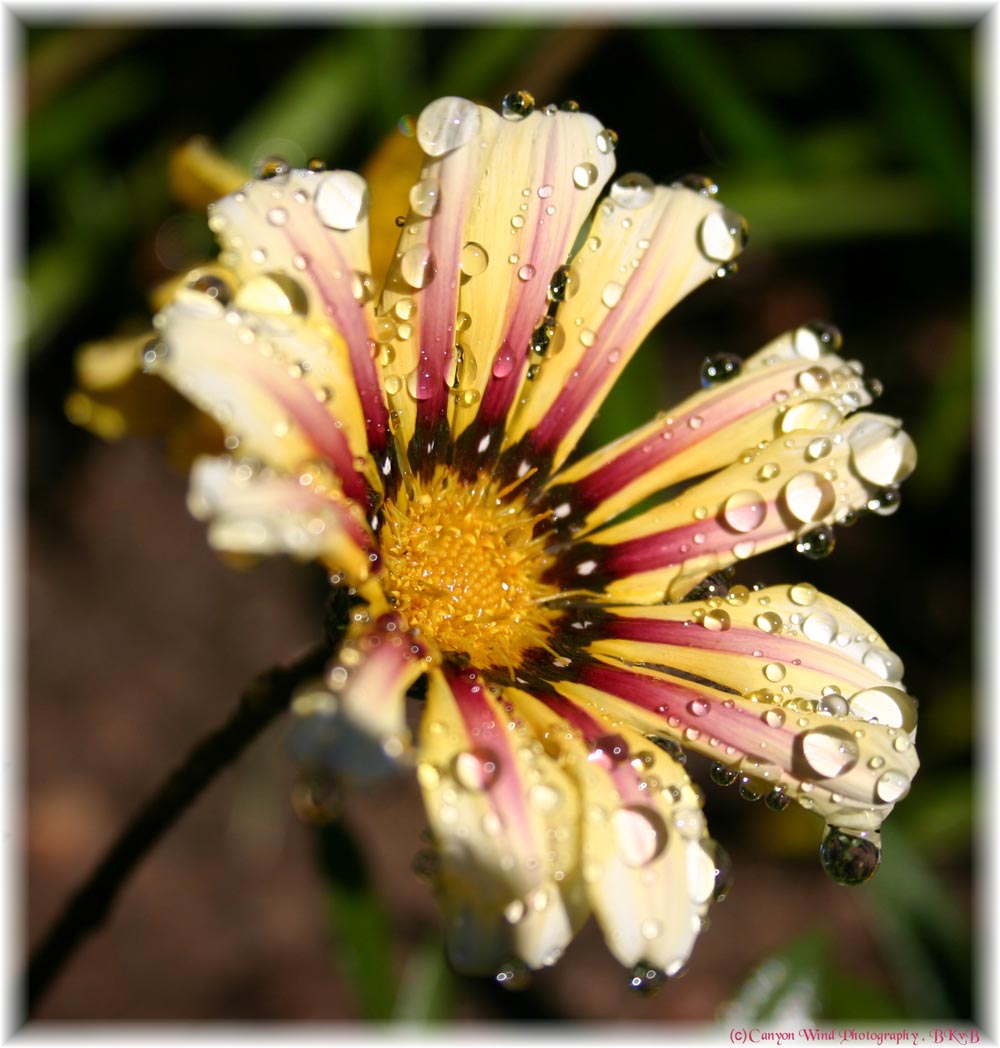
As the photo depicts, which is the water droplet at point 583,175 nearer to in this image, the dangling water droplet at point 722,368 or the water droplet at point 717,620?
the dangling water droplet at point 722,368

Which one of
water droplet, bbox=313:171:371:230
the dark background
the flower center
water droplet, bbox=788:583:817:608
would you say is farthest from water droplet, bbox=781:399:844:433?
the dark background

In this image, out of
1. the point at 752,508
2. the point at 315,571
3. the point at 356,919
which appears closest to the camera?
the point at 752,508

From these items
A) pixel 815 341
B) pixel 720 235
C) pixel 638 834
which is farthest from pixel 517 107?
pixel 638 834

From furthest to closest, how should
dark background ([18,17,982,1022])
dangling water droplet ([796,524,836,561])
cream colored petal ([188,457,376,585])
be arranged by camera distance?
dark background ([18,17,982,1022])
dangling water droplet ([796,524,836,561])
cream colored petal ([188,457,376,585])

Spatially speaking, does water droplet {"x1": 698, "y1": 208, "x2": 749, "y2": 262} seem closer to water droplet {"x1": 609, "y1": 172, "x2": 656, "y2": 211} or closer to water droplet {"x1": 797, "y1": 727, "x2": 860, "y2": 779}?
water droplet {"x1": 609, "y1": 172, "x2": 656, "y2": 211}

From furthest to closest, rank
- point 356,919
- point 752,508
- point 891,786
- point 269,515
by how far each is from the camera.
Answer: point 356,919, point 752,508, point 891,786, point 269,515

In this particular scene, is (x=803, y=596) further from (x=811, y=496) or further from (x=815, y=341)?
(x=815, y=341)
